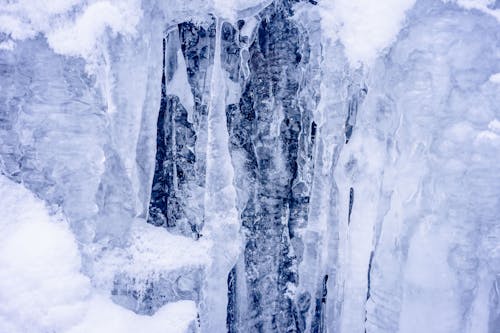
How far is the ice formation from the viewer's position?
67.3 inches

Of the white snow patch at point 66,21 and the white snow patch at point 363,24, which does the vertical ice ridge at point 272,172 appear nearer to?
the white snow patch at point 363,24

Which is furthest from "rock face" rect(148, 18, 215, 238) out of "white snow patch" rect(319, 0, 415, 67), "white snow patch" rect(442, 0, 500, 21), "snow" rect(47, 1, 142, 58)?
"white snow patch" rect(442, 0, 500, 21)

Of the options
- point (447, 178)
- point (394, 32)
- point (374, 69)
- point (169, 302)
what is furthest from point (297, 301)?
point (394, 32)

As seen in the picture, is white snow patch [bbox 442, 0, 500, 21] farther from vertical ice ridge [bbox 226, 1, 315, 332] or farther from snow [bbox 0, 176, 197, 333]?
→ snow [bbox 0, 176, 197, 333]

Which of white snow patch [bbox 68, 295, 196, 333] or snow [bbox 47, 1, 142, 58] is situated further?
snow [bbox 47, 1, 142, 58]

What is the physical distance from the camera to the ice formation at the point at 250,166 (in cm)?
171

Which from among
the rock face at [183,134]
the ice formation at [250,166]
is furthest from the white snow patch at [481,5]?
the rock face at [183,134]

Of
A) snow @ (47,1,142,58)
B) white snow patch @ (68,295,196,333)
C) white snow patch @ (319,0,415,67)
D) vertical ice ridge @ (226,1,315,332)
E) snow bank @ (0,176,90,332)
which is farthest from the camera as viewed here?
vertical ice ridge @ (226,1,315,332)

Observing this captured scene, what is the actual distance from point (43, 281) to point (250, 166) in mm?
1347

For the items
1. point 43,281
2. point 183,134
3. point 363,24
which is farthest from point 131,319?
point 363,24

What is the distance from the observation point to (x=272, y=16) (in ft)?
7.50

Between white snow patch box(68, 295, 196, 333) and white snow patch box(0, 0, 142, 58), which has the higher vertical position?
white snow patch box(0, 0, 142, 58)

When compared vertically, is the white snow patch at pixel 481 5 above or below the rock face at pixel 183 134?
above

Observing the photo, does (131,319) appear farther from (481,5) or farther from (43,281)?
(481,5)
